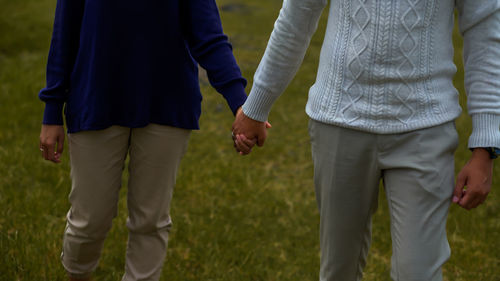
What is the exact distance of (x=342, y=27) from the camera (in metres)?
2.25

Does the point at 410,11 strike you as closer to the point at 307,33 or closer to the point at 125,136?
the point at 307,33

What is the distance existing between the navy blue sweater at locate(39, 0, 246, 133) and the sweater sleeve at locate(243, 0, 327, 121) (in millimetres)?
288

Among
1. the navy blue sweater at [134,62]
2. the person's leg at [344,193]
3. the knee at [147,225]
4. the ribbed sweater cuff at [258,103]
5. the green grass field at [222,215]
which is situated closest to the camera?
the person's leg at [344,193]

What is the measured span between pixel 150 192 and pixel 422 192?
1.14 meters

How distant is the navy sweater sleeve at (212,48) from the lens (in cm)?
271

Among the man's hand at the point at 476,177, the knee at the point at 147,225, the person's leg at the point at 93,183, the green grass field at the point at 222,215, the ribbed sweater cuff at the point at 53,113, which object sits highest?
the man's hand at the point at 476,177

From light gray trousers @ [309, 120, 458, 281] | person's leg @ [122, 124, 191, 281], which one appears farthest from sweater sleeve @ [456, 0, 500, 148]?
person's leg @ [122, 124, 191, 281]

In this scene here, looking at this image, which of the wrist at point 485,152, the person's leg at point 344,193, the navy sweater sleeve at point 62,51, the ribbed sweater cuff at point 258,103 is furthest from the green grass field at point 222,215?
the wrist at point 485,152

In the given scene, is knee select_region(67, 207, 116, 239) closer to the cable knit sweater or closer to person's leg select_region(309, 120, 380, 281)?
person's leg select_region(309, 120, 380, 281)

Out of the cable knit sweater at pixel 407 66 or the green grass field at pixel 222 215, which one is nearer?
the cable knit sweater at pixel 407 66

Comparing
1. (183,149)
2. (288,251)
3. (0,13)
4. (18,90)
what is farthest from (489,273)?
(0,13)

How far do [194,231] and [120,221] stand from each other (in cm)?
46

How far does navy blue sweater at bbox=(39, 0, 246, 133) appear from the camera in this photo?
8.57 ft

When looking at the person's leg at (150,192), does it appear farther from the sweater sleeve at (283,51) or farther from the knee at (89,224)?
the sweater sleeve at (283,51)
